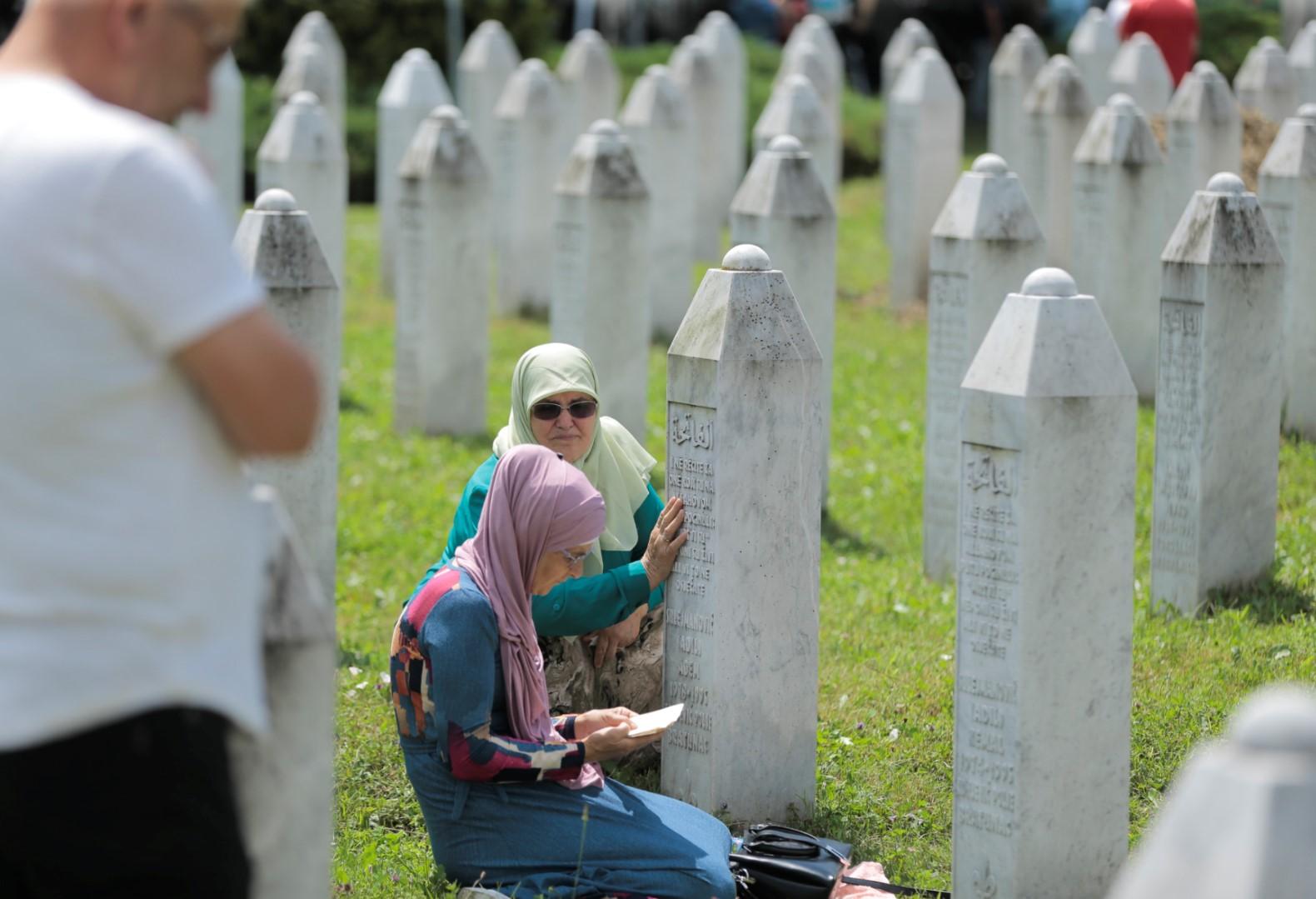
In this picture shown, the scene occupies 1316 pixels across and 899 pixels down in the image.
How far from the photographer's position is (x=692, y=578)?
5.91 m

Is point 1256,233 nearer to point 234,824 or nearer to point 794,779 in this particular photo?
point 794,779

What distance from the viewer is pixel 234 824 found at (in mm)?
3121

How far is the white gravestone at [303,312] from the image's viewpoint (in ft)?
23.7

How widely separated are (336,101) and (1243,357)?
11.1m

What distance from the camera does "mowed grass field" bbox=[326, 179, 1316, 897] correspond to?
6.06m

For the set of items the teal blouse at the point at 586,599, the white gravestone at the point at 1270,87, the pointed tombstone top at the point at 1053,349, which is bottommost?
the teal blouse at the point at 586,599

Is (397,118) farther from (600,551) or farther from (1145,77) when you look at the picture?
(600,551)

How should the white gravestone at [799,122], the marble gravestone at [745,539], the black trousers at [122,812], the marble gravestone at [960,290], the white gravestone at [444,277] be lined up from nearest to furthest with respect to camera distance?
1. the black trousers at [122,812]
2. the marble gravestone at [745,539]
3. the marble gravestone at [960,290]
4. the white gravestone at [444,277]
5. the white gravestone at [799,122]

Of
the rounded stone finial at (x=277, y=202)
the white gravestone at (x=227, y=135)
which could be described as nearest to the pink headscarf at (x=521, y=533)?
the rounded stone finial at (x=277, y=202)

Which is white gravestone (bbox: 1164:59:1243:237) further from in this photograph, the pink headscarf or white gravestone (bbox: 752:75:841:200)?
the pink headscarf

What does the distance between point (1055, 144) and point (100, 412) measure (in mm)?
12134

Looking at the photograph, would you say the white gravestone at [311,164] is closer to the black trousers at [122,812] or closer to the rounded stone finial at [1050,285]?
the rounded stone finial at [1050,285]

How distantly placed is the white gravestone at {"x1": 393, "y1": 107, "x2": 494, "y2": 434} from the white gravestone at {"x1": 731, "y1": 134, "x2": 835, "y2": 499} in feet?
8.20

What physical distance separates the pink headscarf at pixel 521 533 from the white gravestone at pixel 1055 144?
955 cm
